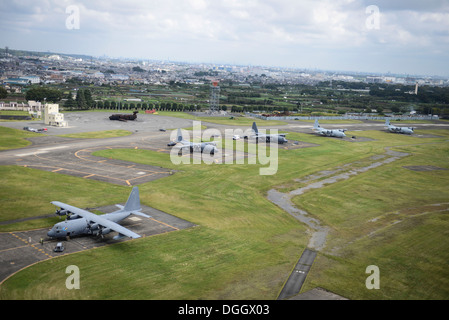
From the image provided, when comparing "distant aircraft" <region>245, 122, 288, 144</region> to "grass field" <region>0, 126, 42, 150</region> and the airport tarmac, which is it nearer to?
the airport tarmac

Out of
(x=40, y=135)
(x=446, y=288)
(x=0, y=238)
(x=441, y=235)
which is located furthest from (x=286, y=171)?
(x=40, y=135)

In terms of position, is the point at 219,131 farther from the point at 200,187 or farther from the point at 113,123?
the point at 200,187

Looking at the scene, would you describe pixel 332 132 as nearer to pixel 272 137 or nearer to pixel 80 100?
pixel 272 137

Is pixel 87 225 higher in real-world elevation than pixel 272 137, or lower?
lower

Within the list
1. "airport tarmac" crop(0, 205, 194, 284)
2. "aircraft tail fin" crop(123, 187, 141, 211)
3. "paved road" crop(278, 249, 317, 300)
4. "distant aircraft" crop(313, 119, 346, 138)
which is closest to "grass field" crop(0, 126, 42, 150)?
"airport tarmac" crop(0, 205, 194, 284)

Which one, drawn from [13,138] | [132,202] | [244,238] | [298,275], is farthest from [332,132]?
[13,138]

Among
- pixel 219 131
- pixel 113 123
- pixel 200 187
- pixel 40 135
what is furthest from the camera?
pixel 113 123

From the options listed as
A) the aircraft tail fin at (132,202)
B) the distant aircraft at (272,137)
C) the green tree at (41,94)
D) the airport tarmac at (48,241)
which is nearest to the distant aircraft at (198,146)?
the distant aircraft at (272,137)
